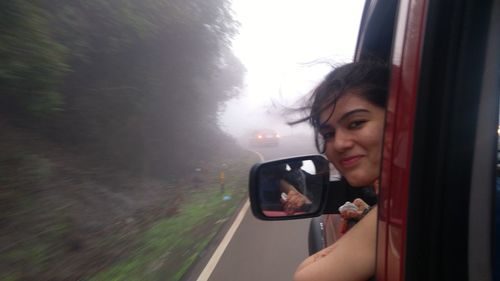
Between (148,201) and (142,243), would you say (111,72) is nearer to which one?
(148,201)

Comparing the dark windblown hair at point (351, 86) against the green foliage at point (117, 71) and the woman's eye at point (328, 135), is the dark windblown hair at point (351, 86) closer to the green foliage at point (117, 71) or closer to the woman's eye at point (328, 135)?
the woman's eye at point (328, 135)

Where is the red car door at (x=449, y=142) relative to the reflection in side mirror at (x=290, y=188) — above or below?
above

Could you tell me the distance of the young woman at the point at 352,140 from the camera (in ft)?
4.11

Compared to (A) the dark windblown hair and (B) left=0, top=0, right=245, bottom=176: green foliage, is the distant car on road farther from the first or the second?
(A) the dark windblown hair

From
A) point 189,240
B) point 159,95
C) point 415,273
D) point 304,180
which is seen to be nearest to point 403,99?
point 415,273

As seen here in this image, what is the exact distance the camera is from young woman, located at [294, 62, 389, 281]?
1252 mm

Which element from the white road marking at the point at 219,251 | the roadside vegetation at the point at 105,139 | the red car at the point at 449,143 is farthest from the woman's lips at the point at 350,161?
the roadside vegetation at the point at 105,139

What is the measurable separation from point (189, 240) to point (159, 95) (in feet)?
23.5

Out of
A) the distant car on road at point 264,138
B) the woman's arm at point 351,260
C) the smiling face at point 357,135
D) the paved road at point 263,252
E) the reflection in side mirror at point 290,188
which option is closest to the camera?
the woman's arm at point 351,260

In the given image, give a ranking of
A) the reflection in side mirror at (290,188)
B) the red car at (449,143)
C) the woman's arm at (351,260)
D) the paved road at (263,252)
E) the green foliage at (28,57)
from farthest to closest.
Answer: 1. the green foliage at (28,57)
2. the paved road at (263,252)
3. the reflection in side mirror at (290,188)
4. the woman's arm at (351,260)
5. the red car at (449,143)

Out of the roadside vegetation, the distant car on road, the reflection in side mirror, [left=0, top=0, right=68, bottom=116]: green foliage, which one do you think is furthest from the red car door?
the distant car on road

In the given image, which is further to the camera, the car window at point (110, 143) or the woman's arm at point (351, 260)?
the car window at point (110, 143)

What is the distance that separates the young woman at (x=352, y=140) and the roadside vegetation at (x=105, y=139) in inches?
165

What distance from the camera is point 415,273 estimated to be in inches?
38.0
